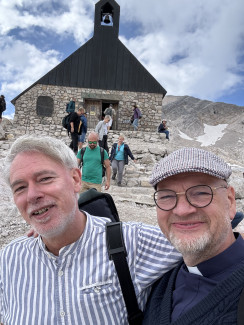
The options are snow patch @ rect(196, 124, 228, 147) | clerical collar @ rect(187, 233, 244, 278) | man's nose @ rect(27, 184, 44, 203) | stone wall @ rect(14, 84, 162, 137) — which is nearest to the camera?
clerical collar @ rect(187, 233, 244, 278)

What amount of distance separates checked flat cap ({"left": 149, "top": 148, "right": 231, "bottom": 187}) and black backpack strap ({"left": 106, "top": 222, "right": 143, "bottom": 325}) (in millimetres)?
460

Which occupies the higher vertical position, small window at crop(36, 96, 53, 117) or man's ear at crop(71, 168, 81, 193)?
small window at crop(36, 96, 53, 117)

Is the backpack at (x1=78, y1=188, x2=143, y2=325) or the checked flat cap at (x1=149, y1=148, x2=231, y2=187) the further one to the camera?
the backpack at (x1=78, y1=188, x2=143, y2=325)

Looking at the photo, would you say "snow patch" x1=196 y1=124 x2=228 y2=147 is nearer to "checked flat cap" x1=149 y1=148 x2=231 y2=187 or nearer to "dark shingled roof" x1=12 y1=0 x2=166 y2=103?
"dark shingled roof" x1=12 y1=0 x2=166 y2=103

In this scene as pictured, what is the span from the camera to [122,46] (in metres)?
17.4

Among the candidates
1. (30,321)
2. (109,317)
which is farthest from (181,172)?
(30,321)

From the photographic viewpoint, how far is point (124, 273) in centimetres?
147

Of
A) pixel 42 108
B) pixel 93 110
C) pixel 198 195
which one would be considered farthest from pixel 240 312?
pixel 42 108

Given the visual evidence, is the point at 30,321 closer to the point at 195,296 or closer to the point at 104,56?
the point at 195,296

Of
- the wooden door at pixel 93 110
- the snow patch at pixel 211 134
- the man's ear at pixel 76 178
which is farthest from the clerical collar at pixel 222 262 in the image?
the snow patch at pixel 211 134

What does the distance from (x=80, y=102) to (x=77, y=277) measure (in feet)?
52.3

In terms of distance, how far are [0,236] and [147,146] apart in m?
7.93

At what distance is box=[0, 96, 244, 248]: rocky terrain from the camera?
16.9 feet

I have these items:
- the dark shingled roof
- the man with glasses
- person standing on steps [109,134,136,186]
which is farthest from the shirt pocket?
the dark shingled roof
